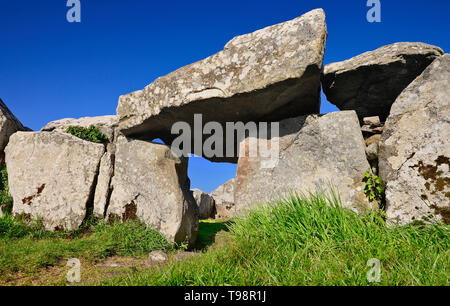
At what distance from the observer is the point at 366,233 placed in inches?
123

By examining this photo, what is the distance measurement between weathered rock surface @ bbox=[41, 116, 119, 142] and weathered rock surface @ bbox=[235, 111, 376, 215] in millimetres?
3187

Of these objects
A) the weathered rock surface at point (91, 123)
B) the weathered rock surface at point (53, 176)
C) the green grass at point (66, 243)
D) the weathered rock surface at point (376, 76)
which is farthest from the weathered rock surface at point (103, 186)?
the weathered rock surface at point (376, 76)

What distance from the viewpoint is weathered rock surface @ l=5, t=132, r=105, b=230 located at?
5215mm

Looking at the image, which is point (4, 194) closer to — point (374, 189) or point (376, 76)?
point (374, 189)

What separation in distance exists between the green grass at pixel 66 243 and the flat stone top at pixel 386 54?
4368mm

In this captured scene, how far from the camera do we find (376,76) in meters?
4.48

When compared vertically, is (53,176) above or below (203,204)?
above

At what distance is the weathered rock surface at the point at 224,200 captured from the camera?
13086 millimetres

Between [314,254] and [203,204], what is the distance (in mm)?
9497

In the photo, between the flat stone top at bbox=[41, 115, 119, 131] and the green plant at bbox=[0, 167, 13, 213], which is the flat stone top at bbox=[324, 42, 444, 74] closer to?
the flat stone top at bbox=[41, 115, 119, 131]

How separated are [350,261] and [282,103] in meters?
2.75

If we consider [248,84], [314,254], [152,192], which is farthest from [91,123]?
[314,254]
